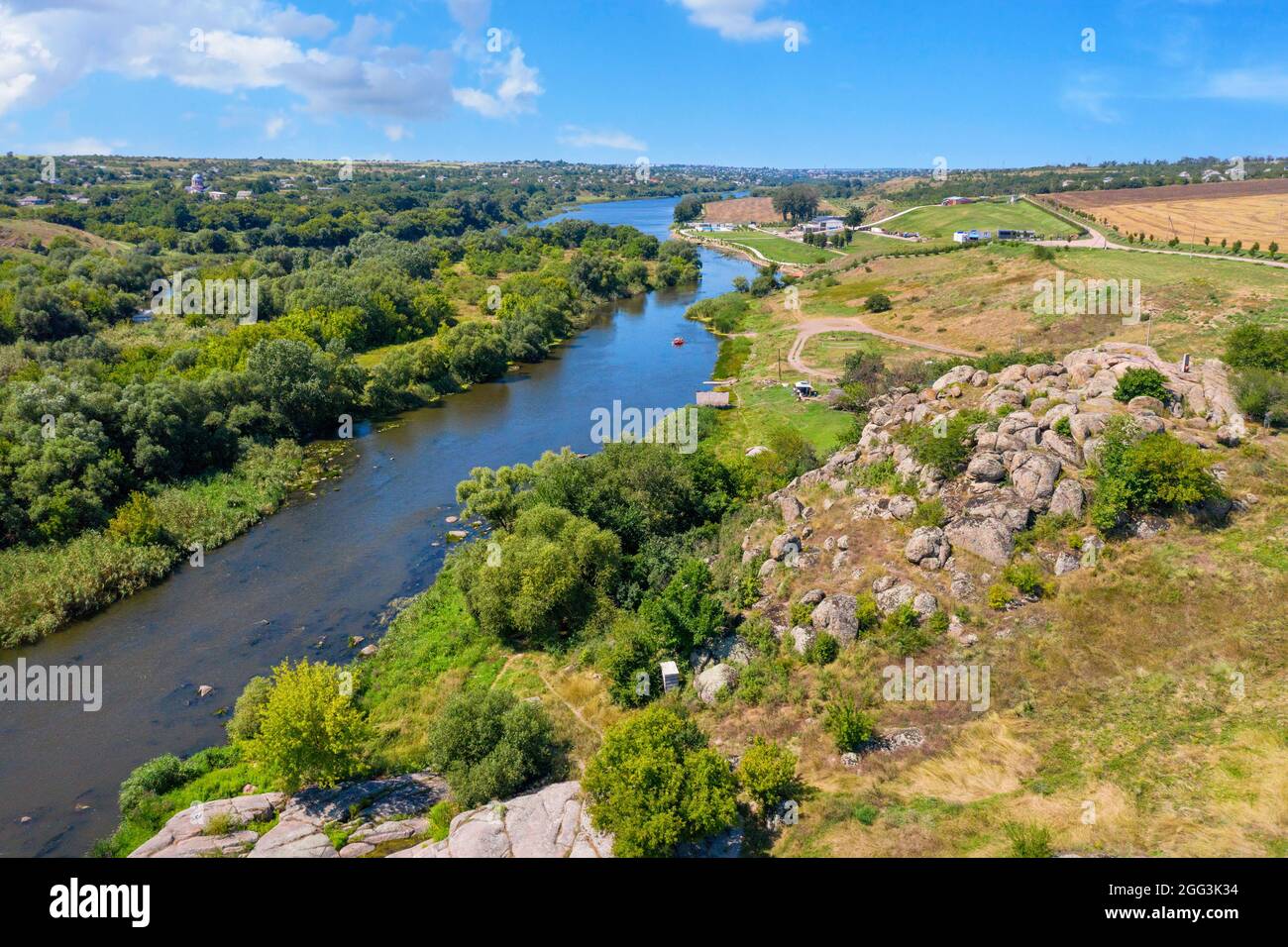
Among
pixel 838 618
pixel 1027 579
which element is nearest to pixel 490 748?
pixel 838 618

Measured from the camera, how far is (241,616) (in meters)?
32.7

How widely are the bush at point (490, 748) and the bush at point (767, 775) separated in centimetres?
616

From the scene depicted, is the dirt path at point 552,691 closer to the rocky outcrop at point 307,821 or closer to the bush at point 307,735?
the rocky outcrop at point 307,821

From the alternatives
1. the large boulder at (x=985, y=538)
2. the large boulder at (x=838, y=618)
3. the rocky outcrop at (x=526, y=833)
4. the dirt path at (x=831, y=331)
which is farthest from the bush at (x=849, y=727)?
the dirt path at (x=831, y=331)

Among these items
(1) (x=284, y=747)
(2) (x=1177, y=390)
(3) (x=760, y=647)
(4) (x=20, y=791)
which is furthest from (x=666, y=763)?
(2) (x=1177, y=390)

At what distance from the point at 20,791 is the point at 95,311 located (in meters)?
69.4

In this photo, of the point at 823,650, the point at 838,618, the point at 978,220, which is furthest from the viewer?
the point at 978,220

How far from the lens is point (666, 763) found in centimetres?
1766

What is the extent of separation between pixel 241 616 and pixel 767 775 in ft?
87.4

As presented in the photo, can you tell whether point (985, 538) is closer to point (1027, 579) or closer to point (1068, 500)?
point (1027, 579)

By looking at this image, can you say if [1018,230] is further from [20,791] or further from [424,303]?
[20,791]

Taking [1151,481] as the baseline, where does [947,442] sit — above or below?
above

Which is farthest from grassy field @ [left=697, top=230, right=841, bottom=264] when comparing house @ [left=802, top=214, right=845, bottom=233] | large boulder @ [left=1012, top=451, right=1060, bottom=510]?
large boulder @ [left=1012, top=451, right=1060, bottom=510]

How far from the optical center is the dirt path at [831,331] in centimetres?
6425
